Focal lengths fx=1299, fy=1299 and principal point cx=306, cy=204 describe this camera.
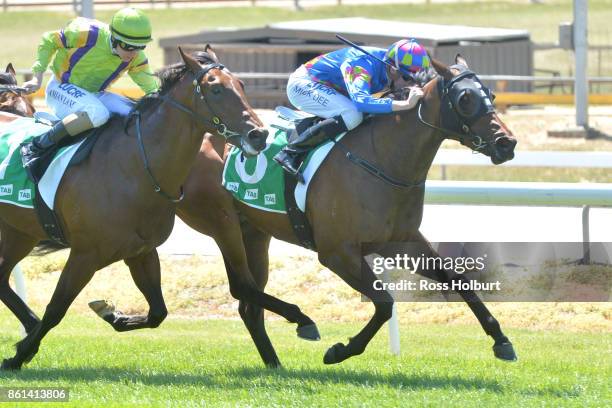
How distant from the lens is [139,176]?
7492 mm

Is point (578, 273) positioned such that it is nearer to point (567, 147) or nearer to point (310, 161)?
point (310, 161)

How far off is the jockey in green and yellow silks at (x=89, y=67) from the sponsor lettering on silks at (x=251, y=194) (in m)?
0.87

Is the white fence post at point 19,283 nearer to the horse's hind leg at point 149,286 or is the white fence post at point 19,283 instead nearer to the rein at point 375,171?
the horse's hind leg at point 149,286

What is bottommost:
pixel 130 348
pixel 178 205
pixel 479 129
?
pixel 130 348

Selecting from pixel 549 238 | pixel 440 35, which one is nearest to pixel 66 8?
pixel 440 35

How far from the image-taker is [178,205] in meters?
8.38

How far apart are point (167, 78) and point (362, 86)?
118cm

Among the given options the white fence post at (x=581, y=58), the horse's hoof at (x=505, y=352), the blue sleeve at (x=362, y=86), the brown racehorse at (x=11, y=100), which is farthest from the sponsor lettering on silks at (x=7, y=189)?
the white fence post at (x=581, y=58)

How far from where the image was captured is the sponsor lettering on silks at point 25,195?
7.93 m

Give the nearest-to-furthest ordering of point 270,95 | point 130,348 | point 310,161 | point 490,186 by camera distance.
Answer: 1. point 310,161
2. point 130,348
3. point 490,186
4. point 270,95

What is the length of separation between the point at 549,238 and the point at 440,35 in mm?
16187

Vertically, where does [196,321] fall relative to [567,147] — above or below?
above

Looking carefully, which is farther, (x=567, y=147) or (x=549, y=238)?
(x=567, y=147)

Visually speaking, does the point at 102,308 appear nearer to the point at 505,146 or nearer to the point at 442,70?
the point at 442,70
